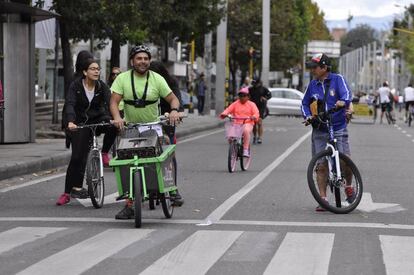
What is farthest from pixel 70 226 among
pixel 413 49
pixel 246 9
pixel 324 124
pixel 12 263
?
pixel 413 49

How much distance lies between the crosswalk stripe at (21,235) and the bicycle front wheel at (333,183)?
9.81 feet

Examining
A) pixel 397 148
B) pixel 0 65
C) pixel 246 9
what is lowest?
pixel 397 148

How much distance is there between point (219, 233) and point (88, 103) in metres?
3.40

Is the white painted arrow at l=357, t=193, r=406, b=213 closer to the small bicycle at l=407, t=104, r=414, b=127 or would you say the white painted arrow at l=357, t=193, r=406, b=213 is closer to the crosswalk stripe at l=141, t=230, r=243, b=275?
the crosswalk stripe at l=141, t=230, r=243, b=275

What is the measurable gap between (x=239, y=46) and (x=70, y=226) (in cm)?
6566

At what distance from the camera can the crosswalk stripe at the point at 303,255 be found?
25.3 feet

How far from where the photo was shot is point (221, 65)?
152 ft

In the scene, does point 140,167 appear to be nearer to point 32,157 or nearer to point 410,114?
point 32,157

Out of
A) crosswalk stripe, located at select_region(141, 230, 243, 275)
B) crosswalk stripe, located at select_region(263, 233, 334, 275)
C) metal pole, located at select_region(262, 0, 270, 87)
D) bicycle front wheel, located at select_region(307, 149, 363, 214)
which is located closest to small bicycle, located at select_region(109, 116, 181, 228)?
crosswalk stripe, located at select_region(141, 230, 243, 275)

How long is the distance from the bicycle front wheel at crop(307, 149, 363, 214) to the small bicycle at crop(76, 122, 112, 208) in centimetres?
236

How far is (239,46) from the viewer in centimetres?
7525

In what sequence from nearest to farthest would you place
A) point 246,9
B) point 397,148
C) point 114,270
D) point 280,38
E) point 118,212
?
point 114,270
point 118,212
point 397,148
point 246,9
point 280,38

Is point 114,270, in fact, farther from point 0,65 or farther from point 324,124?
point 0,65

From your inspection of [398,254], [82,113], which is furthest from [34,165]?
[398,254]
